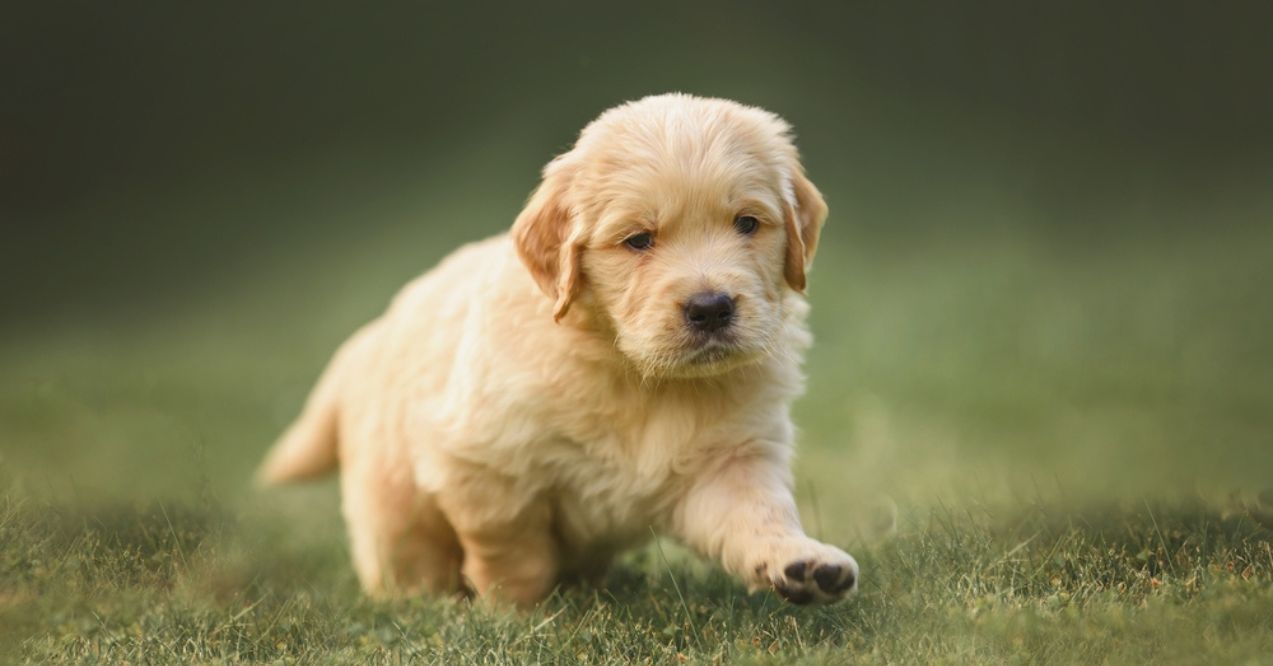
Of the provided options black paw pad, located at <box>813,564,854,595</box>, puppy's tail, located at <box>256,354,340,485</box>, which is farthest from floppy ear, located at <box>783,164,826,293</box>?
puppy's tail, located at <box>256,354,340,485</box>

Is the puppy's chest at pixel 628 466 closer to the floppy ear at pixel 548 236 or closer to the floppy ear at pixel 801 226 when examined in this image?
the floppy ear at pixel 548 236

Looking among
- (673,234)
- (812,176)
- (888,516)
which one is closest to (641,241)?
(673,234)

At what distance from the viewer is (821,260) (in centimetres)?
873

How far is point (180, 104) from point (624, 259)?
5293mm

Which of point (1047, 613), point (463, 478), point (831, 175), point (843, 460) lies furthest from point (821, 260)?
point (1047, 613)

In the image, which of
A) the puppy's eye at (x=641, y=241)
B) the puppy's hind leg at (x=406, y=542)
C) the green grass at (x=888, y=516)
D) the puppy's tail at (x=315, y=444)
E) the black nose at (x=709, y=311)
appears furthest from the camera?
the puppy's tail at (x=315, y=444)

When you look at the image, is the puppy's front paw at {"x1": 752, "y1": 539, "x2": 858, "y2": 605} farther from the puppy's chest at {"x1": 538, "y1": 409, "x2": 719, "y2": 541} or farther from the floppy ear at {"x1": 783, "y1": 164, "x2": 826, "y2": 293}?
the floppy ear at {"x1": 783, "y1": 164, "x2": 826, "y2": 293}

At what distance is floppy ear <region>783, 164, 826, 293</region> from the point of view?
144 inches

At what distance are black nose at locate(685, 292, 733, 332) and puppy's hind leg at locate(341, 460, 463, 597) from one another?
1243 mm

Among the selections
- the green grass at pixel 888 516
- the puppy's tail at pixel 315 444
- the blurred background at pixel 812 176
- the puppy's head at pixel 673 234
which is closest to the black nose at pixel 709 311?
the puppy's head at pixel 673 234

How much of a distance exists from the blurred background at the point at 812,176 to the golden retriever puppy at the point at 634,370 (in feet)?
1.65

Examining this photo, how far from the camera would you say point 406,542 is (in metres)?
4.28

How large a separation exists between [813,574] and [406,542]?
1.60 meters

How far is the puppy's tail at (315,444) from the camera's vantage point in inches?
197
